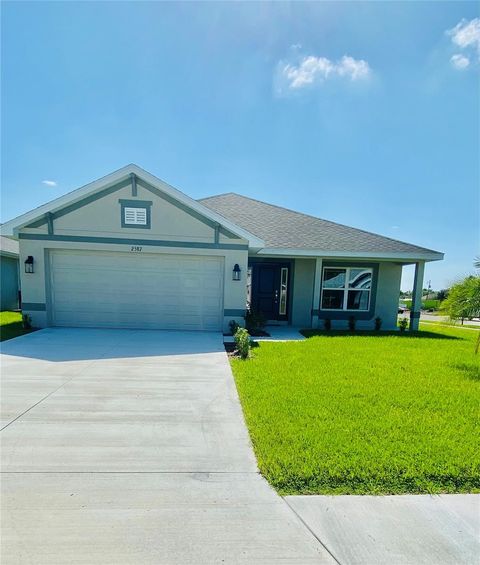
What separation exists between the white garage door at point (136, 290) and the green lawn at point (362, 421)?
3236 mm

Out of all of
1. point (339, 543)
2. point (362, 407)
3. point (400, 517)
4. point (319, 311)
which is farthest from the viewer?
point (319, 311)

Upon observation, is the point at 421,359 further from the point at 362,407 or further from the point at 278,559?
the point at 278,559

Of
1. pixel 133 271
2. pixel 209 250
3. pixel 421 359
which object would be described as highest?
pixel 209 250

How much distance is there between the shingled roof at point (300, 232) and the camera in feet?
32.9

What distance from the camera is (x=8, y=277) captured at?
1404cm

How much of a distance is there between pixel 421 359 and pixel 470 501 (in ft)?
16.4

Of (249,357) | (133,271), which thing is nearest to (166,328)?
(133,271)

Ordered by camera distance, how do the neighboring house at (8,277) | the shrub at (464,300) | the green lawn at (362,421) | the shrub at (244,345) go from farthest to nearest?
the neighboring house at (8,277)
the shrub at (464,300)
the shrub at (244,345)
the green lawn at (362,421)

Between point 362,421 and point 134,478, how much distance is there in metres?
2.69

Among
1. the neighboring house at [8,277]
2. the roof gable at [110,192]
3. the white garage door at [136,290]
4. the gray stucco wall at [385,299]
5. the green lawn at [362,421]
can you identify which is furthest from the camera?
the neighboring house at [8,277]

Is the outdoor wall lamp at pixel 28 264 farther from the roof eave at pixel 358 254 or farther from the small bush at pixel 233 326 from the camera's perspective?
the roof eave at pixel 358 254

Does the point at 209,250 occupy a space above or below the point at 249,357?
above

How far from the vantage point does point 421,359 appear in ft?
22.3

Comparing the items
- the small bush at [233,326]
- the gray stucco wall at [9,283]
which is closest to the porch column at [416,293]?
the small bush at [233,326]
